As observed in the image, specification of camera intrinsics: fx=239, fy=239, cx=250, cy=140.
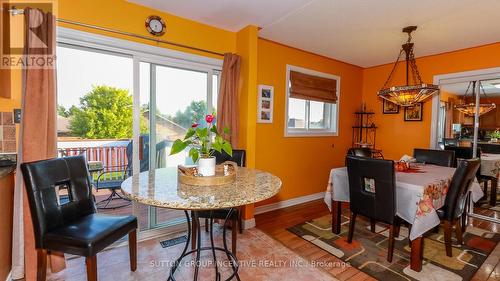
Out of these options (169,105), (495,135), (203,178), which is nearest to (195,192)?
(203,178)

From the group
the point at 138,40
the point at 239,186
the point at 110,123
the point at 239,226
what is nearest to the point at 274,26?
the point at 138,40

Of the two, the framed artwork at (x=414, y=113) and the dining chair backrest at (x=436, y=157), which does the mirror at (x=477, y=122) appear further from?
the dining chair backrest at (x=436, y=157)

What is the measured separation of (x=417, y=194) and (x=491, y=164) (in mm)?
2381

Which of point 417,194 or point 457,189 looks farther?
point 457,189

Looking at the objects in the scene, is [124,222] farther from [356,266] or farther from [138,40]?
[356,266]

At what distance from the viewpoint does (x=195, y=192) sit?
1334 mm

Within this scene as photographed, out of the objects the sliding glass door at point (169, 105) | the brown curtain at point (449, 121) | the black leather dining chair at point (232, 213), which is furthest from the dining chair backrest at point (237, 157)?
the brown curtain at point (449, 121)

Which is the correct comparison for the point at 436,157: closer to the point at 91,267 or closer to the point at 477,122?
the point at 477,122

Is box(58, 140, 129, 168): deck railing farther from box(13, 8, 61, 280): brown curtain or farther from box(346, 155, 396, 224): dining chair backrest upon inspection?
box(346, 155, 396, 224): dining chair backrest

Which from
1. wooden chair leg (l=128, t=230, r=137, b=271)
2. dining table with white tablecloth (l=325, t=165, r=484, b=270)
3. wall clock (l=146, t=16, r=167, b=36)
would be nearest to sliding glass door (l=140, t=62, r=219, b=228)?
wall clock (l=146, t=16, r=167, b=36)

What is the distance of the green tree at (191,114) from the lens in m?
2.75

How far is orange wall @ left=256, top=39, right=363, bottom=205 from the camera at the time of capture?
332 centimetres

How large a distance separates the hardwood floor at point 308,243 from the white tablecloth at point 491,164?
54 cm

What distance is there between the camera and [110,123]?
412cm
